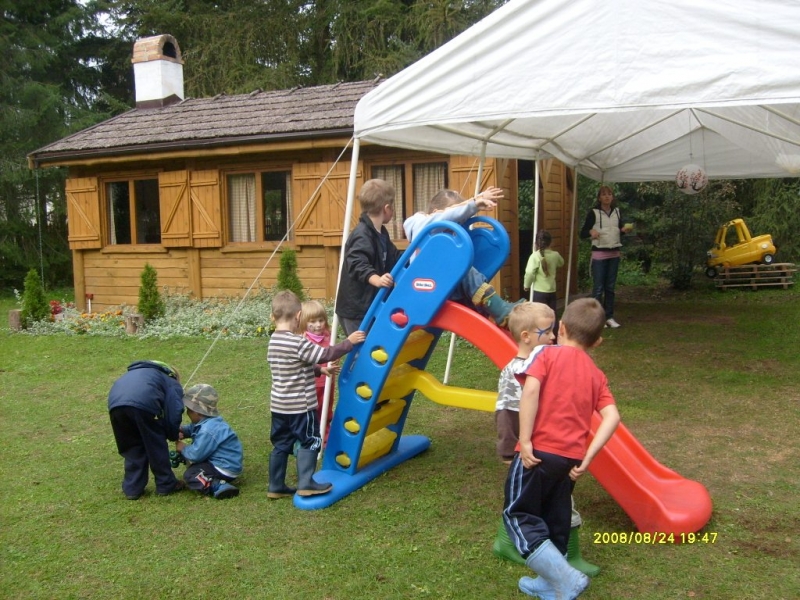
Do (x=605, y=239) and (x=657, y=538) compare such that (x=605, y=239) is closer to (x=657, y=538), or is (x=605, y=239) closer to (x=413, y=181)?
(x=413, y=181)

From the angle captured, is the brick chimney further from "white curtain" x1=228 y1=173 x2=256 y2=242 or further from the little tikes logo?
the little tikes logo

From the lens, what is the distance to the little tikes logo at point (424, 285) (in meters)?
3.84

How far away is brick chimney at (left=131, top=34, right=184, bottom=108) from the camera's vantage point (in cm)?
1448

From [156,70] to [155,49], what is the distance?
43 centimetres

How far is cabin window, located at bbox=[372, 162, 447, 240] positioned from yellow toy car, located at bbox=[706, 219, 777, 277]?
6.48m

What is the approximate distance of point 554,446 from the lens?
2768 mm

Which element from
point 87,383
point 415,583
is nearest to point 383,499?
point 415,583

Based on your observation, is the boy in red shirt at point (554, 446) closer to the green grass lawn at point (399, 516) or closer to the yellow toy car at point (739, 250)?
the green grass lawn at point (399, 516)

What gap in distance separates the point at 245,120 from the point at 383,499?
9382 mm

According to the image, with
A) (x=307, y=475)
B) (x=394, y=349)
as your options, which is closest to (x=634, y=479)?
(x=394, y=349)

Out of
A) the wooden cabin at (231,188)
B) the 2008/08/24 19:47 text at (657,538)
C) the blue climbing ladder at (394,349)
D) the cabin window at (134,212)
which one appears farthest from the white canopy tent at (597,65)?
the cabin window at (134,212)

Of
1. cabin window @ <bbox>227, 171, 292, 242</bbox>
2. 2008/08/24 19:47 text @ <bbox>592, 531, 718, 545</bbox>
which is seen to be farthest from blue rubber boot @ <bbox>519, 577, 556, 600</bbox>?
cabin window @ <bbox>227, 171, 292, 242</bbox>

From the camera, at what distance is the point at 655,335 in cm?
887

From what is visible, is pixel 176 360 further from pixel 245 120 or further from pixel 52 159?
pixel 52 159
